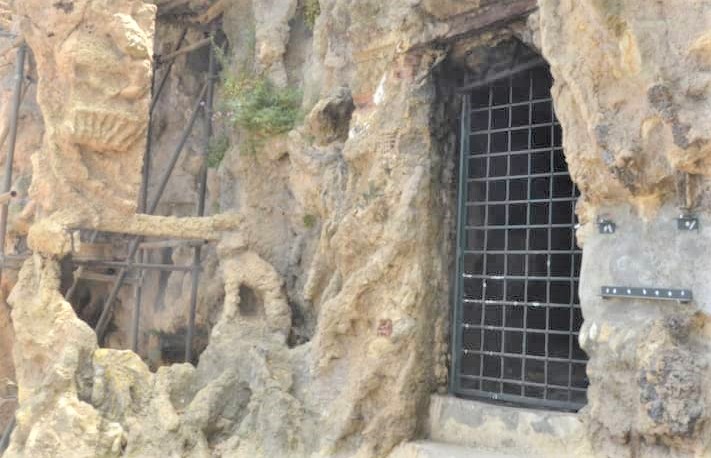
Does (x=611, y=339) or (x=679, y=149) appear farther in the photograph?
(x=611, y=339)

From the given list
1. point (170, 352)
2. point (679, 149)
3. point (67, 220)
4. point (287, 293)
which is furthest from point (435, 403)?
point (170, 352)

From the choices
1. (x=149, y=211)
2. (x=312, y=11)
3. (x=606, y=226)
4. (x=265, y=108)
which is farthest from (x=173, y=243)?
(x=606, y=226)

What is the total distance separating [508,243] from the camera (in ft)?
22.1

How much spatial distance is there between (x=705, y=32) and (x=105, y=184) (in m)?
5.41

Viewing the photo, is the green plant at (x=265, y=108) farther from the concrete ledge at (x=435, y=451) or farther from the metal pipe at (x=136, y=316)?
the concrete ledge at (x=435, y=451)

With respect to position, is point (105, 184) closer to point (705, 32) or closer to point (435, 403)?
point (435, 403)

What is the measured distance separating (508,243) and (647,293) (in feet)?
6.79

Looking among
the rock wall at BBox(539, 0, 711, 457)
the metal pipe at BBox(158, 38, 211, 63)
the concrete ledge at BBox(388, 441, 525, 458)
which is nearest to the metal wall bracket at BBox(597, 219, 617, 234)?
the rock wall at BBox(539, 0, 711, 457)

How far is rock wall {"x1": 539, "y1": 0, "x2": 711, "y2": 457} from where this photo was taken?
4.48m

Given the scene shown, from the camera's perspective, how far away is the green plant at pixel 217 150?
960 centimetres

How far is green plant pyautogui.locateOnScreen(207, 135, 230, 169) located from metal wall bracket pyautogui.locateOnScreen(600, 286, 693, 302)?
216 inches

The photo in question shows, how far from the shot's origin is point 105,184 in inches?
316

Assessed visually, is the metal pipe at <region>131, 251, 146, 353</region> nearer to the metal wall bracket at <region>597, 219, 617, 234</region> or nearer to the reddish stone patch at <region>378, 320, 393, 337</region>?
the reddish stone patch at <region>378, 320, 393, 337</region>

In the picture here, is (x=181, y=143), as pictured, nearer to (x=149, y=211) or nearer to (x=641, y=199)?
(x=149, y=211)
